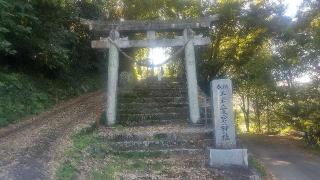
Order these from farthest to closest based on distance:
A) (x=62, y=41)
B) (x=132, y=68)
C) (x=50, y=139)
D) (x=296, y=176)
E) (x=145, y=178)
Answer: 1. (x=132, y=68)
2. (x=62, y=41)
3. (x=296, y=176)
4. (x=50, y=139)
5. (x=145, y=178)

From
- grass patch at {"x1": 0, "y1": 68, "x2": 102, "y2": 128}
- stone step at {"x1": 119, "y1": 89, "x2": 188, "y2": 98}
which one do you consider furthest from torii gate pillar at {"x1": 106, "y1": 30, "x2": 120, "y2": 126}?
grass patch at {"x1": 0, "y1": 68, "x2": 102, "y2": 128}

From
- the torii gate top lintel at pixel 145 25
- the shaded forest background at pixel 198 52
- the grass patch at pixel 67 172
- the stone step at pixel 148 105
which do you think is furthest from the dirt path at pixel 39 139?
the torii gate top lintel at pixel 145 25

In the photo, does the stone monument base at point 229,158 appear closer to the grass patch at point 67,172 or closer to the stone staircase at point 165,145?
the stone staircase at point 165,145

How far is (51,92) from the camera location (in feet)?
50.1

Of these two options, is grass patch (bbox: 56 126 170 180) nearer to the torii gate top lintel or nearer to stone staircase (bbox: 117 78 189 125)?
stone staircase (bbox: 117 78 189 125)

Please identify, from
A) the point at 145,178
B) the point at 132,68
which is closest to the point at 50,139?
the point at 145,178

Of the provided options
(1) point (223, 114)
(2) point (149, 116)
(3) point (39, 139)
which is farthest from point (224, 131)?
(3) point (39, 139)

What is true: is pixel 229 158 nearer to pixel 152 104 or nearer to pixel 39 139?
pixel 39 139

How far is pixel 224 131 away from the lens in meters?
9.14

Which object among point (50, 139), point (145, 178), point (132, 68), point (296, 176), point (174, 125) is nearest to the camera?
point (145, 178)

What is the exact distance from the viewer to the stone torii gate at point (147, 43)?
12070mm

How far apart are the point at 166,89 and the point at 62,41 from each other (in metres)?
4.73

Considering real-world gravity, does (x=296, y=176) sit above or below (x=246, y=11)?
below

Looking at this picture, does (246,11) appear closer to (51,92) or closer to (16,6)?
(51,92)
